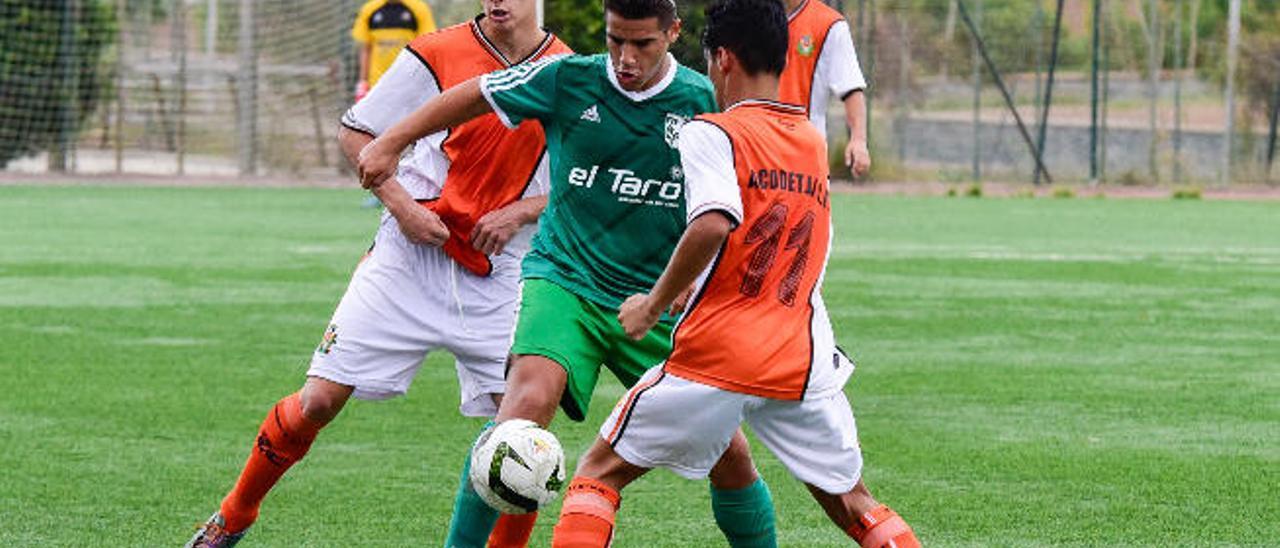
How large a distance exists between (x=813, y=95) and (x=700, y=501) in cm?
334

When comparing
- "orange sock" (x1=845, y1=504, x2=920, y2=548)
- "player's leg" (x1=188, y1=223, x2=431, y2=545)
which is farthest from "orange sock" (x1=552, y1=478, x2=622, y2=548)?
"player's leg" (x1=188, y1=223, x2=431, y2=545)

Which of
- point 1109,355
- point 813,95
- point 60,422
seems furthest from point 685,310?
point 1109,355

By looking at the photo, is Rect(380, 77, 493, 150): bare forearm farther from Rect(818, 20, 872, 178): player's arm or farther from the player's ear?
Rect(818, 20, 872, 178): player's arm

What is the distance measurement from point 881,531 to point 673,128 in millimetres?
1244

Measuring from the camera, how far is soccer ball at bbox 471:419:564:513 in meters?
5.59

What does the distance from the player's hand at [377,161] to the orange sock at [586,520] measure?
112cm

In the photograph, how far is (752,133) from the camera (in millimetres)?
5332

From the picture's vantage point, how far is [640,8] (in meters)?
5.86

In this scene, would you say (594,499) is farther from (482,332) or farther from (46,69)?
(46,69)

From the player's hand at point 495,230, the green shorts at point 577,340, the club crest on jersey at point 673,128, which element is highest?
the club crest on jersey at point 673,128

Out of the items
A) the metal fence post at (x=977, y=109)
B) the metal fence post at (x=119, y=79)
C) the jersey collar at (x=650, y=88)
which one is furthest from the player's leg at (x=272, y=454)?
the metal fence post at (x=119, y=79)

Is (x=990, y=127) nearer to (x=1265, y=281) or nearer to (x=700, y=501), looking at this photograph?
(x=1265, y=281)

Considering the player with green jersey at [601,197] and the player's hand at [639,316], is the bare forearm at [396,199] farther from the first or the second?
the player's hand at [639,316]

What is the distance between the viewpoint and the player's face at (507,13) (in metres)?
6.81
